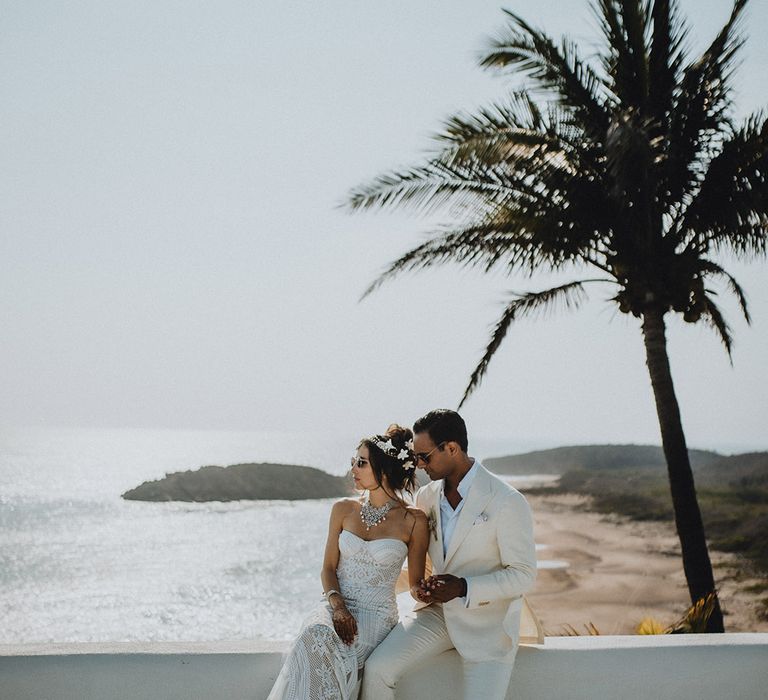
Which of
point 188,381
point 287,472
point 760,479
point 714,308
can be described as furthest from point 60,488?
point 714,308

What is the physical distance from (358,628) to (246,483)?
54399mm

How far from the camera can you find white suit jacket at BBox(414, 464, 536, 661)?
3830mm

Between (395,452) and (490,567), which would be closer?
(490,567)

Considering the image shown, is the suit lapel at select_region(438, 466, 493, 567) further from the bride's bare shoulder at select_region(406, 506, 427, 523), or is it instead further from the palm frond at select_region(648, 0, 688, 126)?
the palm frond at select_region(648, 0, 688, 126)

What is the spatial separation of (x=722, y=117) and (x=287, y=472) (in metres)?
50.3

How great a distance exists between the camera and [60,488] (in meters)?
85.6

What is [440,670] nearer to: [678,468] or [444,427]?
[444,427]

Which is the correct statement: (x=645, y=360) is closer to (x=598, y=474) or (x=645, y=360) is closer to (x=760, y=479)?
(x=760, y=479)

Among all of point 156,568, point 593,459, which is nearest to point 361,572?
A: point 156,568

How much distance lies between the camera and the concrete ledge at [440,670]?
Result: 398 centimetres

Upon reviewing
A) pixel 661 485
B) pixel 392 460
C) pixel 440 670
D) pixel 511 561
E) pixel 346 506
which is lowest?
pixel 661 485

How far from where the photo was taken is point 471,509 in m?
4.00

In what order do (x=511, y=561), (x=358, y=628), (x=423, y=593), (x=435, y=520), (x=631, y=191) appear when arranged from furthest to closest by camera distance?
(x=631, y=191)
(x=435, y=520)
(x=358, y=628)
(x=511, y=561)
(x=423, y=593)

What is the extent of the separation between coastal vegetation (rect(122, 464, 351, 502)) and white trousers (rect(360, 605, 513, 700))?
52.6 m
